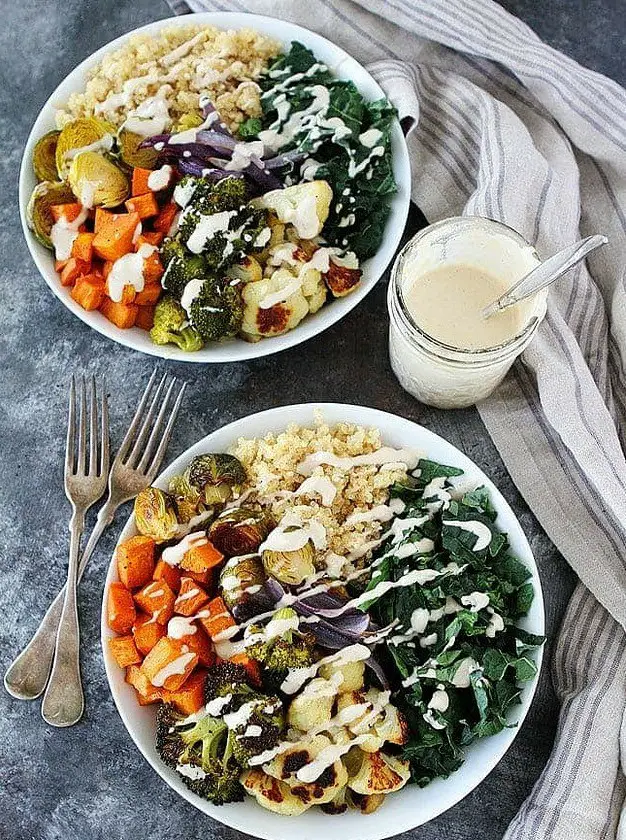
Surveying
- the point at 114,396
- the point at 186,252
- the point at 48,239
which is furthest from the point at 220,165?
the point at 114,396

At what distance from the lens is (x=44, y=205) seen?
7.66ft

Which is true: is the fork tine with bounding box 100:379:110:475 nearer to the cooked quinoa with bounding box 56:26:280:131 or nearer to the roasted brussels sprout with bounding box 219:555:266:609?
the roasted brussels sprout with bounding box 219:555:266:609

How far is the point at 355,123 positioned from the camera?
239 cm

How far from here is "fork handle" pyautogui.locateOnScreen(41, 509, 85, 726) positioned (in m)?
2.28

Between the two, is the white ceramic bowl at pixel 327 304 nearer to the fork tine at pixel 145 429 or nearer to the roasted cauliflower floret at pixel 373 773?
the fork tine at pixel 145 429

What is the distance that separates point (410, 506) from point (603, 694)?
575mm

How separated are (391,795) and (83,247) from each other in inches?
52.0

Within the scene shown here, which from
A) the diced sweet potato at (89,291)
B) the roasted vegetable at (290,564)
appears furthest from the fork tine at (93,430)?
the roasted vegetable at (290,564)

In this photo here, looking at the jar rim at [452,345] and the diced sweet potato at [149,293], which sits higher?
the jar rim at [452,345]

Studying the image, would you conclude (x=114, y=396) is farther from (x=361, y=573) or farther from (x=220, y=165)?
(x=361, y=573)

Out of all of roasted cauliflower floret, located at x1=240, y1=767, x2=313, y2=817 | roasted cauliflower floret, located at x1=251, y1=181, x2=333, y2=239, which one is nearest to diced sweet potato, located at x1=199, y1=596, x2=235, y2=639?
roasted cauliflower floret, located at x1=240, y1=767, x2=313, y2=817

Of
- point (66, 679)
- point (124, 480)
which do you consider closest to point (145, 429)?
point (124, 480)

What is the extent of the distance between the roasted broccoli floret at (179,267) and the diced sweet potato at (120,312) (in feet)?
0.31

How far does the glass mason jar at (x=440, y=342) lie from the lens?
2.14 metres
